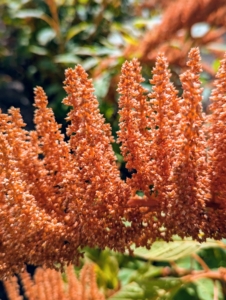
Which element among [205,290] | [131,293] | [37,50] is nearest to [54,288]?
[131,293]

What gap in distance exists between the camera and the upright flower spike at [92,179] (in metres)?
0.38

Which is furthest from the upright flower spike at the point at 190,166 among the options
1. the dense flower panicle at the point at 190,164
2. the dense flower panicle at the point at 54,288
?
the dense flower panicle at the point at 54,288

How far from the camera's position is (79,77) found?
0.38 metres

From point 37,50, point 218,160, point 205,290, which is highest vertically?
point 37,50

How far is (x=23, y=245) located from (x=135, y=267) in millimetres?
816

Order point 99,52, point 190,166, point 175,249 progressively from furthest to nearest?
point 99,52 < point 175,249 < point 190,166

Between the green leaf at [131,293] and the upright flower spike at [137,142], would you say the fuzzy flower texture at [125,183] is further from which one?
the green leaf at [131,293]

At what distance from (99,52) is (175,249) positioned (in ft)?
4.07

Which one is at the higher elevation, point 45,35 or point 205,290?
point 45,35

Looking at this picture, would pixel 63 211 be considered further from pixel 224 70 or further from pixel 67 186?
pixel 224 70

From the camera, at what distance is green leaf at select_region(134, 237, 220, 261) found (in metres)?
0.67

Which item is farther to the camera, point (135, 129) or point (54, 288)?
point (54, 288)

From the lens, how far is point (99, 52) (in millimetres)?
1781

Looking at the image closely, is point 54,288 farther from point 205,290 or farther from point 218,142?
point 218,142
